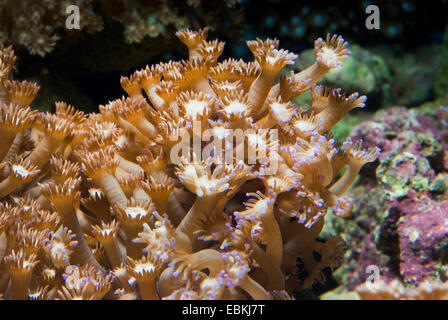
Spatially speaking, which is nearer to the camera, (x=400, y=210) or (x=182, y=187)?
(x=182, y=187)

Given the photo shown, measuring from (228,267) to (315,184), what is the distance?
29.3 inches

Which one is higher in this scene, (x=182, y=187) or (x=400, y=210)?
(x=182, y=187)

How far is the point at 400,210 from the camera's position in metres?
2.88

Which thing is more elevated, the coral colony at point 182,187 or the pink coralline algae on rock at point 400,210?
the coral colony at point 182,187

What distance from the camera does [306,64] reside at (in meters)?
3.95

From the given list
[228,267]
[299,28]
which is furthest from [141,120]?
[299,28]

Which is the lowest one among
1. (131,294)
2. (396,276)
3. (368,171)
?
(396,276)

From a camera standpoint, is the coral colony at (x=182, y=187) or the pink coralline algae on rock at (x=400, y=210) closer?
the coral colony at (x=182, y=187)

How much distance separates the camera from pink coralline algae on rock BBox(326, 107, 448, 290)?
2.65m

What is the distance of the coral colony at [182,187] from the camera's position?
1873mm

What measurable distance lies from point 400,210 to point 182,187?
1.85 m

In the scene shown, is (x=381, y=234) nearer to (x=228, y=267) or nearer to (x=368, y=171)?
(x=368, y=171)

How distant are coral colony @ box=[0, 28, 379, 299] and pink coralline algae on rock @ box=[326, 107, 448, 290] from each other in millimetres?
730

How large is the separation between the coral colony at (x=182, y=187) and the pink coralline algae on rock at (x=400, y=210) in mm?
730
